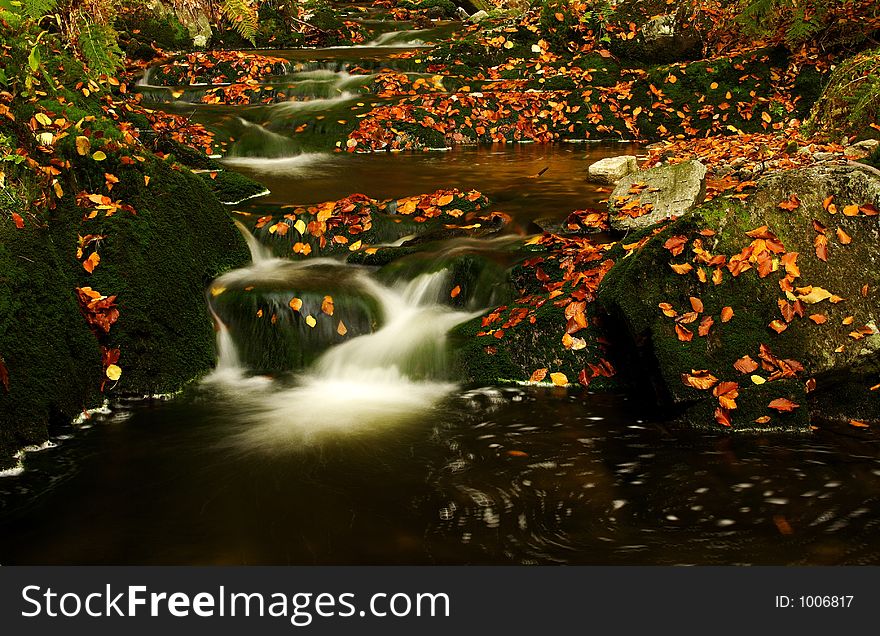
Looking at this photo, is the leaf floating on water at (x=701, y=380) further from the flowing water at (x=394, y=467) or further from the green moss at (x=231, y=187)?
the green moss at (x=231, y=187)

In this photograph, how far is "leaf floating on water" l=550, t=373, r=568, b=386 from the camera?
4.96m

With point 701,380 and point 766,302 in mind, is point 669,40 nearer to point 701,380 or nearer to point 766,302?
point 766,302

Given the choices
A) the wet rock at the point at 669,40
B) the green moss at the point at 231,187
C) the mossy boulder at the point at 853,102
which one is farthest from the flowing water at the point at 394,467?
the wet rock at the point at 669,40

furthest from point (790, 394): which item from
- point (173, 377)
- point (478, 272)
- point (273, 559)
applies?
point (173, 377)

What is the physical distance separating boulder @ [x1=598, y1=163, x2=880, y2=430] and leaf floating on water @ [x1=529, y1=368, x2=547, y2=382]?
2.23 ft

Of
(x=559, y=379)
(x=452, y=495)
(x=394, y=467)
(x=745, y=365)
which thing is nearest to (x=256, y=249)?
(x=559, y=379)

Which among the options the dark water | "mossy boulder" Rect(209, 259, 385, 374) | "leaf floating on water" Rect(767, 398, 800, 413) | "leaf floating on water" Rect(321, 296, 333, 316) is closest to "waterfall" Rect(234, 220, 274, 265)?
"mossy boulder" Rect(209, 259, 385, 374)

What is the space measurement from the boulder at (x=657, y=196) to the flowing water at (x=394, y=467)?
38.0 inches

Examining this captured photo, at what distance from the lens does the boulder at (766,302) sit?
4191 millimetres

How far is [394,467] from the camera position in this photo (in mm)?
4043

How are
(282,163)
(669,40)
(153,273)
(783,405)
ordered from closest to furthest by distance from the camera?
(783,405)
(153,273)
(282,163)
(669,40)

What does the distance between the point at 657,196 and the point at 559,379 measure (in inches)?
83.2

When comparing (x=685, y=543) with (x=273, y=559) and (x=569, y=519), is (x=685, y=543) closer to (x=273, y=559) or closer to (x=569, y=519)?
(x=569, y=519)

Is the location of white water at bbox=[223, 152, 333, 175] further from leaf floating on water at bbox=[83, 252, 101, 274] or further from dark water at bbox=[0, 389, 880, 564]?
dark water at bbox=[0, 389, 880, 564]
